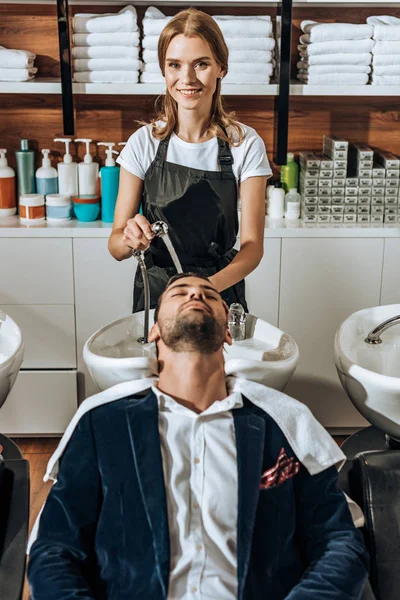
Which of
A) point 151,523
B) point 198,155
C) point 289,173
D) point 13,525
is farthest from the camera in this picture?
point 289,173

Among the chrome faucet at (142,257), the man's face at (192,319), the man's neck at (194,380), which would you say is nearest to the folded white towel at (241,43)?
the chrome faucet at (142,257)

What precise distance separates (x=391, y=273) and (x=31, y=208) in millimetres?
1358

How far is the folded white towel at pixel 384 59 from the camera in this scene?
9.59ft

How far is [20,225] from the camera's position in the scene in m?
3.03

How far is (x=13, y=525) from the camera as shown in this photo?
5.18 ft

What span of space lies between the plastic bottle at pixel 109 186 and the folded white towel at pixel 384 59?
3.27 feet

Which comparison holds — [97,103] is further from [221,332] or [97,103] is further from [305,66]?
[221,332]

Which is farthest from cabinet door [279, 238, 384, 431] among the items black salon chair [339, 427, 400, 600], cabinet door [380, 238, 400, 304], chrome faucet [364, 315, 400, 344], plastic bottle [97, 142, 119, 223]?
black salon chair [339, 427, 400, 600]

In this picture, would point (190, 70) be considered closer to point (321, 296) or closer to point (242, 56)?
point (242, 56)

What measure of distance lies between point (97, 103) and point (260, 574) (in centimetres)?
222

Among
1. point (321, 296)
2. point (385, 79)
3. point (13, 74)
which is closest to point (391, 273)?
point (321, 296)

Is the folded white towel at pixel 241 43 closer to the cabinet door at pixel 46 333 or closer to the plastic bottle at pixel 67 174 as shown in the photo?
the plastic bottle at pixel 67 174

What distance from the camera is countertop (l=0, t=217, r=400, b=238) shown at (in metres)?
2.97

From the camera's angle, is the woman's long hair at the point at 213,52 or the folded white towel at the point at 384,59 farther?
the folded white towel at the point at 384,59
